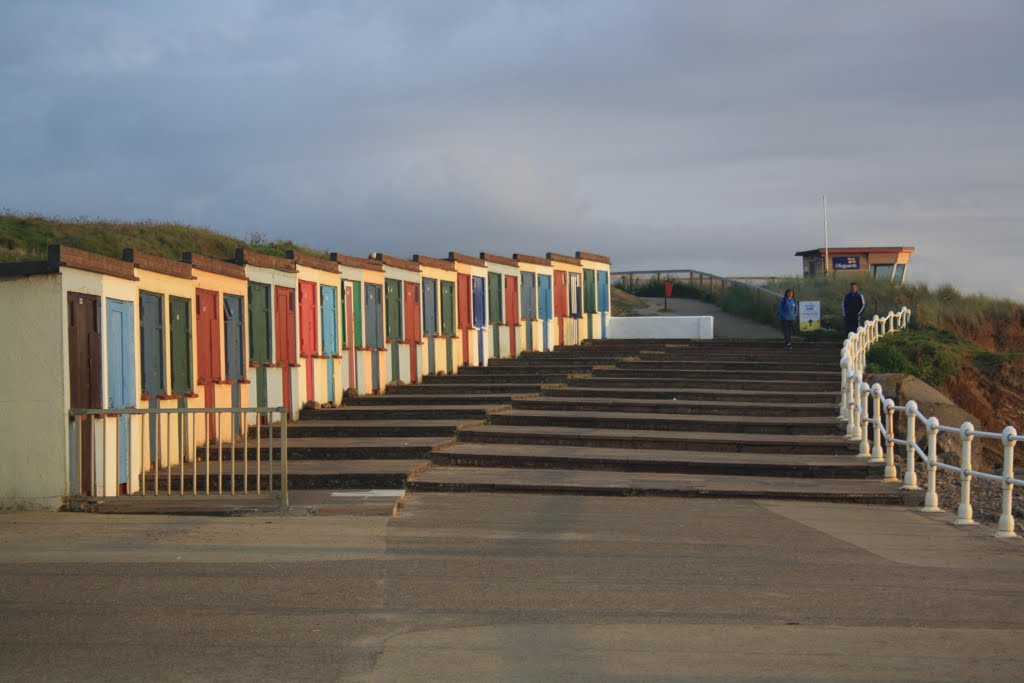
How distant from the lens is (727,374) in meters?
28.5

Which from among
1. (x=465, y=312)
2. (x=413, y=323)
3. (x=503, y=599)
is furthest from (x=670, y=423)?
(x=503, y=599)

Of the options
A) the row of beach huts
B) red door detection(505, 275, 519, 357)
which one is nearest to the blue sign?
the row of beach huts

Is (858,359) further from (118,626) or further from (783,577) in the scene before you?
(118,626)

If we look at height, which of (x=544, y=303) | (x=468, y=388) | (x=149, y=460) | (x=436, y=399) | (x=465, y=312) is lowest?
(x=149, y=460)

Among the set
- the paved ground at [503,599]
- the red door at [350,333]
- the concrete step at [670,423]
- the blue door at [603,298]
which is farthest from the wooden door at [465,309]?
the paved ground at [503,599]

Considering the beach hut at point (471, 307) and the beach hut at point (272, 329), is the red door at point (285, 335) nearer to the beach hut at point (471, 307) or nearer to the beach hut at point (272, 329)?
the beach hut at point (272, 329)

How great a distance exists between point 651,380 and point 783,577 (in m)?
17.7

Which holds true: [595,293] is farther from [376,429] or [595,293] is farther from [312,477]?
[312,477]

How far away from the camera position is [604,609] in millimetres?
8266

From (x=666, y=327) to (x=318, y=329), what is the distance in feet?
60.5

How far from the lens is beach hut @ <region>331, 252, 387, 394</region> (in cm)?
2405

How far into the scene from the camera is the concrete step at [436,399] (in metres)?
23.2

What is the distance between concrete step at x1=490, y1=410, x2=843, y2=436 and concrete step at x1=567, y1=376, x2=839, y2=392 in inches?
192

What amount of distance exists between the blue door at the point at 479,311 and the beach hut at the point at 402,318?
3.56 m
